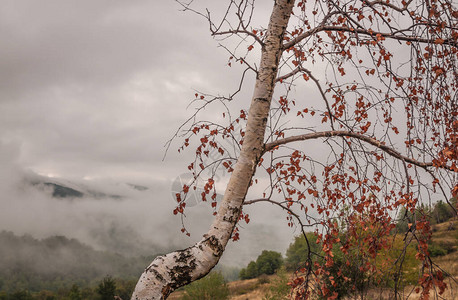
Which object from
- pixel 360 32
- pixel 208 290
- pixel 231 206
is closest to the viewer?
pixel 231 206

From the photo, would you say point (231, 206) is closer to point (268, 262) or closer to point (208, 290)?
point (208, 290)

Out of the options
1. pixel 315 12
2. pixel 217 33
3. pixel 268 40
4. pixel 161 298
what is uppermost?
pixel 315 12

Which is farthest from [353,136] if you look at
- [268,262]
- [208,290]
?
[268,262]

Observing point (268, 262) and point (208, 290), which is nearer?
point (208, 290)

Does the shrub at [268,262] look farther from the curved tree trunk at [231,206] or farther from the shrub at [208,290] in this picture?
the curved tree trunk at [231,206]

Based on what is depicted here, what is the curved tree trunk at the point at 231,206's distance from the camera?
2365 mm

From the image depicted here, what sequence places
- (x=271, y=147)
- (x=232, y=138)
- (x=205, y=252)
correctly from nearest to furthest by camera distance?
(x=205, y=252) → (x=271, y=147) → (x=232, y=138)

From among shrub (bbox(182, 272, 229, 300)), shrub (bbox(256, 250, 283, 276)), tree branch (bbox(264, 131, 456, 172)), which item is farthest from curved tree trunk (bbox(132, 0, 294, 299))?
shrub (bbox(256, 250, 283, 276))

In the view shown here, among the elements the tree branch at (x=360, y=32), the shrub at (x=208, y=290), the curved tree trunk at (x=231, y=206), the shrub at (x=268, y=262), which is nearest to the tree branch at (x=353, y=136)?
the curved tree trunk at (x=231, y=206)

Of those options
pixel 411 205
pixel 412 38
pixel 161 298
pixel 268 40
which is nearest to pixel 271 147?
pixel 268 40

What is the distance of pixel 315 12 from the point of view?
413cm

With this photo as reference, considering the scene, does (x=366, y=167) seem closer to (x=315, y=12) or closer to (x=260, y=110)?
(x=260, y=110)

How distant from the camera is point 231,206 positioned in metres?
2.64

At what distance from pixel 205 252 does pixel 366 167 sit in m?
1.84
